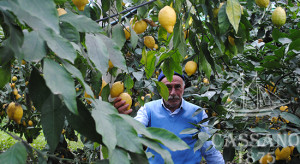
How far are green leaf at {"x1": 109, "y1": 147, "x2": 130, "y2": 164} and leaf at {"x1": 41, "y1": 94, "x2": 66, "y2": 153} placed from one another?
11cm

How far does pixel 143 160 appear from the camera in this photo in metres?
0.56

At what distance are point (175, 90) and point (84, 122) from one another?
1671 mm

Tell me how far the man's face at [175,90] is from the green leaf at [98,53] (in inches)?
58.2

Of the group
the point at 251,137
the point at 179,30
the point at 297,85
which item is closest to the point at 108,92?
the point at 179,30

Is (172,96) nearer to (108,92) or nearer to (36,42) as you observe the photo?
(108,92)

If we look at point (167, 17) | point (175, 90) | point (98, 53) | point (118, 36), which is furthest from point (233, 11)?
point (175, 90)

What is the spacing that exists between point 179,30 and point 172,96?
1073mm

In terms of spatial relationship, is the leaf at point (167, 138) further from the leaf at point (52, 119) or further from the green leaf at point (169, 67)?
the green leaf at point (169, 67)

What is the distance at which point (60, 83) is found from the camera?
49 cm

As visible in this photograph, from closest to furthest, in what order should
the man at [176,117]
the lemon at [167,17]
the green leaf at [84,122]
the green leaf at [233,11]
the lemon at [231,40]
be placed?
the green leaf at [84,122], the green leaf at [233,11], the lemon at [167,17], the lemon at [231,40], the man at [176,117]

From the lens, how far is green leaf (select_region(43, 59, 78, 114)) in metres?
0.48

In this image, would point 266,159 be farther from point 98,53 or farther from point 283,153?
point 98,53

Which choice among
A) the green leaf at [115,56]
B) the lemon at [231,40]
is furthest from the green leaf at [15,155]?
the lemon at [231,40]

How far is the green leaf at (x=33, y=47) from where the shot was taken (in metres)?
0.52
